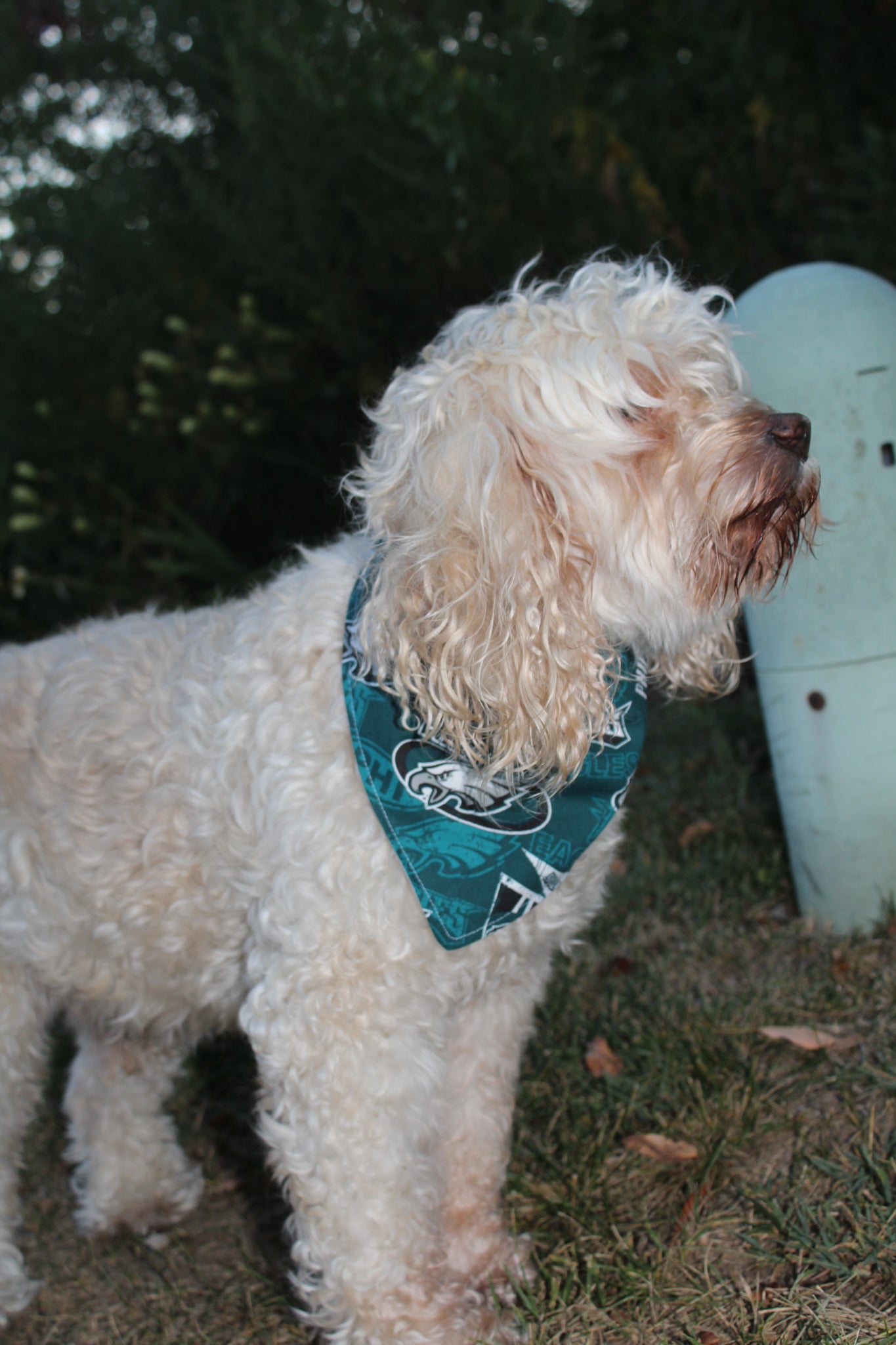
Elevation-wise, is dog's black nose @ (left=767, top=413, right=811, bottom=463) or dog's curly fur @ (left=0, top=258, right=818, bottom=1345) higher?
dog's black nose @ (left=767, top=413, right=811, bottom=463)

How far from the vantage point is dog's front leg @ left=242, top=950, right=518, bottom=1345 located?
6.57 ft

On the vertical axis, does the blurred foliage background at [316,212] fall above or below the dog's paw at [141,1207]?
above

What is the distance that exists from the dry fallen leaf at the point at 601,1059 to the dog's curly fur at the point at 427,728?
0.43m

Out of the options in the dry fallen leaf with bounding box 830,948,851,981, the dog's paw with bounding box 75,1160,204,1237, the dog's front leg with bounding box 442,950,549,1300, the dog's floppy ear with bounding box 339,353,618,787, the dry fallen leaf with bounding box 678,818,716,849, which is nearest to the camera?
the dog's floppy ear with bounding box 339,353,618,787

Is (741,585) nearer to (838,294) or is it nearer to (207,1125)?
(838,294)

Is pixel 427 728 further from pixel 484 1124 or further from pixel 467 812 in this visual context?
pixel 484 1124

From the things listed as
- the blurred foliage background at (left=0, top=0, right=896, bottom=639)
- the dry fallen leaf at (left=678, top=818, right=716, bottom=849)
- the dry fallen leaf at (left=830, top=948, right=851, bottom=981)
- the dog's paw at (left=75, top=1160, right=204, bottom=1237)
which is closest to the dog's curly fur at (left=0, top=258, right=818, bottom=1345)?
the dog's paw at (left=75, top=1160, right=204, bottom=1237)

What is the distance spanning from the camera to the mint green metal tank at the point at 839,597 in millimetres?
2861

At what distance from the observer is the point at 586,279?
6.86 feet

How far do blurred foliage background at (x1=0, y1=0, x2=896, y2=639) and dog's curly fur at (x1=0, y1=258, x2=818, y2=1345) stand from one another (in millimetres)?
2918

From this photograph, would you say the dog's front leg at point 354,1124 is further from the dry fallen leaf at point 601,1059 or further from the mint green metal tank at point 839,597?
the mint green metal tank at point 839,597

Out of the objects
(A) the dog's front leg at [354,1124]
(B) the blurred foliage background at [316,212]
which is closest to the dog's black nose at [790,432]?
(A) the dog's front leg at [354,1124]

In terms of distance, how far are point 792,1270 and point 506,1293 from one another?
2.06 feet

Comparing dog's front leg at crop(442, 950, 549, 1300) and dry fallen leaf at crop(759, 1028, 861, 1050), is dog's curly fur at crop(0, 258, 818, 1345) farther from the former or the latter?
dry fallen leaf at crop(759, 1028, 861, 1050)
